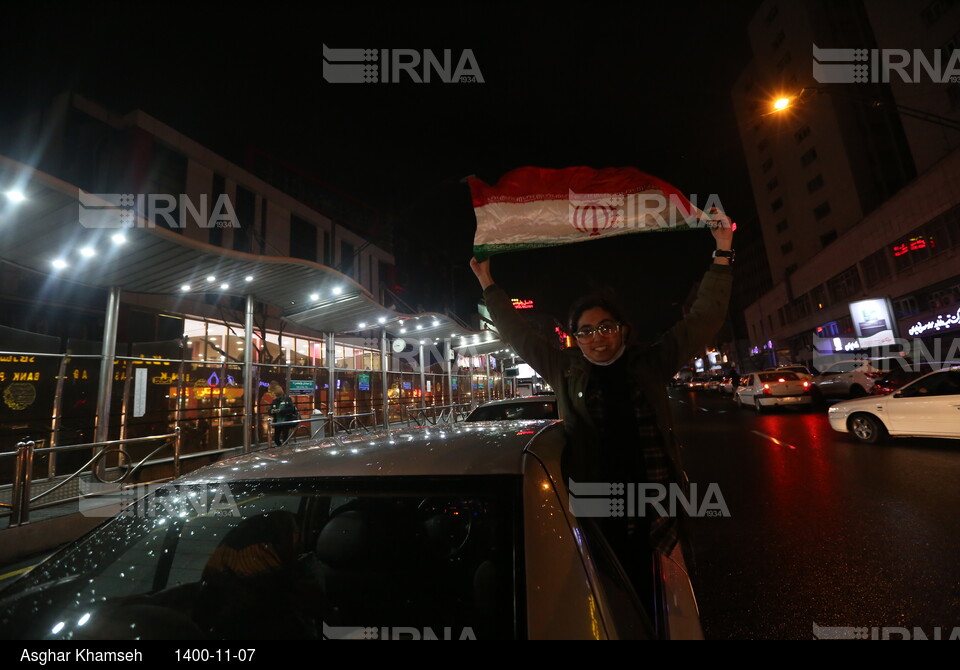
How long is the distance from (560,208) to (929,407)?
351 inches

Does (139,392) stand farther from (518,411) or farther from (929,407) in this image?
(929,407)

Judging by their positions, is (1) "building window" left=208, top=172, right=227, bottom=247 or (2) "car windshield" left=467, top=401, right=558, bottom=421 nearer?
(2) "car windshield" left=467, top=401, right=558, bottom=421

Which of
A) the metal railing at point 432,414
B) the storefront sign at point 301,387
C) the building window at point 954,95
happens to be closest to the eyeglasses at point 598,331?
the storefront sign at point 301,387

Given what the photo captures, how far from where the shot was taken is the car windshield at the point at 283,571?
50.8 inches

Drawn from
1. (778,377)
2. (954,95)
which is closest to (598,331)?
(778,377)

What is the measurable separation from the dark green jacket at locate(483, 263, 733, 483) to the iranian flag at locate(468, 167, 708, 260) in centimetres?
95

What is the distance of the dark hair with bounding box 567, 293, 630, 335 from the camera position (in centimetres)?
234

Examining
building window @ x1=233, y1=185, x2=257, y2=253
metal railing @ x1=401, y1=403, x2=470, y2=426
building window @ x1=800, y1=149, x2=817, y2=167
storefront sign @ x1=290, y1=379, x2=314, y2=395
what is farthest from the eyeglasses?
building window @ x1=800, y1=149, x2=817, y2=167

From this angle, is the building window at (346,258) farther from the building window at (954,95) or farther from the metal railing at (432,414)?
the building window at (954,95)

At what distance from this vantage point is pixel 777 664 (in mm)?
1358

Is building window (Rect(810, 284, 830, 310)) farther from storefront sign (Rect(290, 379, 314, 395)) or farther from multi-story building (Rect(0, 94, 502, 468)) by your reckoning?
storefront sign (Rect(290, 379, 314, 395))

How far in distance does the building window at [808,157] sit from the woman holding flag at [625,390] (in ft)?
171

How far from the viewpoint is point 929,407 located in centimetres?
772

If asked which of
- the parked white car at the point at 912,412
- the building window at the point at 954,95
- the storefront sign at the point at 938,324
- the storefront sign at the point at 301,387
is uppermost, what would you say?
the building window at the point at 954,95
